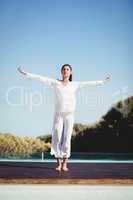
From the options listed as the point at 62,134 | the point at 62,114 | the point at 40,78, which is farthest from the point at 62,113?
the point at 40,78

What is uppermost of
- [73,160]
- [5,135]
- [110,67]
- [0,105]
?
[110,67]

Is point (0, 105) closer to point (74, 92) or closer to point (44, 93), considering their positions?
point (44, 93)

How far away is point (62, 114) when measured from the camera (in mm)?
Answer: 3740

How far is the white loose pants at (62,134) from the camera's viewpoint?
3.71 meters

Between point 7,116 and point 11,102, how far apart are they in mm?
152

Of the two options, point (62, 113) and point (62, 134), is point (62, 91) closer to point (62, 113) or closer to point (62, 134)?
point (62, 113)

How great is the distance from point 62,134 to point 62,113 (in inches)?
8.6

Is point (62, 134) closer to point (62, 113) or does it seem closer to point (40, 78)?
point (62, 113)

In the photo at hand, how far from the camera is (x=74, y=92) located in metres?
3.76

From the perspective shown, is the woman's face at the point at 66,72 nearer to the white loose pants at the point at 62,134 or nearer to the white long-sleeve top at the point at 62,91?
the white long-sleeve top at the point at 62,91

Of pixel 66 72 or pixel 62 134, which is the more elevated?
pixel 66 72

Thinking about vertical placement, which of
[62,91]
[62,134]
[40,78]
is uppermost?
[40,78]

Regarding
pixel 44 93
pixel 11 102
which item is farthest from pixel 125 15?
pixel 11 102

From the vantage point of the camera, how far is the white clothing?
3717 millimetres
